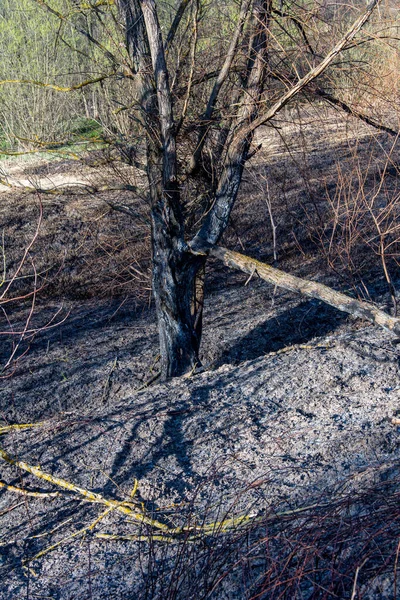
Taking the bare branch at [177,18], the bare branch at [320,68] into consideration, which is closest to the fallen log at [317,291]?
the bare branch at [320,68]

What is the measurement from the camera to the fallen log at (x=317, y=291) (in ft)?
13.3

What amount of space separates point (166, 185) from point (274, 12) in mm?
1544

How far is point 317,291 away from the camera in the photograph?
445 cm

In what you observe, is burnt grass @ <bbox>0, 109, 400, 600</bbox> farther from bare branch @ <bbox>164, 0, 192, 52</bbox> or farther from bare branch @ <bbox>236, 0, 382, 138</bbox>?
bare branch @ <bbox>164, 0, 192, 52</bbox>

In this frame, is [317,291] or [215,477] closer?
[215,477]

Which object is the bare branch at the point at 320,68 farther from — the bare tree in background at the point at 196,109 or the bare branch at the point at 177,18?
the bare branch at the point at 177,18

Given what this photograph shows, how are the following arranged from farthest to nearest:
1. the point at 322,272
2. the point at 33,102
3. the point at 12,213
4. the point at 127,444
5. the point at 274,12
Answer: the point at 33,102 → the point at 12,213 → the point at 322,272 → the point at 274,12 → the point at 127,444

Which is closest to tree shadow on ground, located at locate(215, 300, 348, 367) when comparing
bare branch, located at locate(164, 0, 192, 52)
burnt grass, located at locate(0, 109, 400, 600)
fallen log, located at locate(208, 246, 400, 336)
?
burnt grass, located at locate(0, 109, 400, 600)

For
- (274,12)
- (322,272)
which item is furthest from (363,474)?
(322,272)

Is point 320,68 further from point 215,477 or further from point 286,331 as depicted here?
point 286,331

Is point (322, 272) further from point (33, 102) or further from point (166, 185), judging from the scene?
point (33, 102)

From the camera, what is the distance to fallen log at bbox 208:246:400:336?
4051mm

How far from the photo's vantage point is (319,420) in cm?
387

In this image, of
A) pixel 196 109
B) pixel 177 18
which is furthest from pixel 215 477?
pixel 177 18
